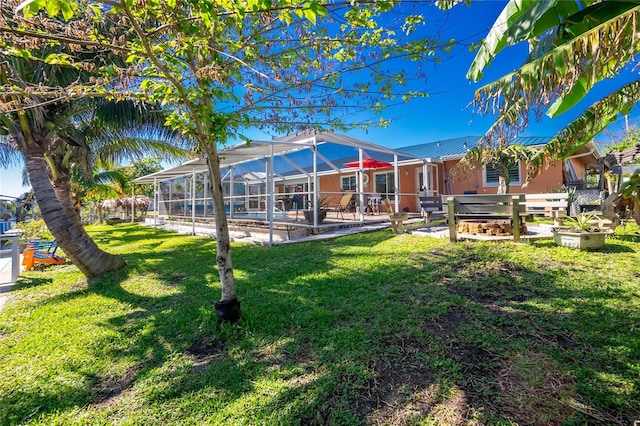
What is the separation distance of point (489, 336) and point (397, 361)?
1019 mm

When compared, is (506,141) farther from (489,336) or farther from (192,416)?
(192,416)

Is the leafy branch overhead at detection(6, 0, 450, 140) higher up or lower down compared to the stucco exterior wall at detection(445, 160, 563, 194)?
higher up

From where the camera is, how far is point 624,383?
6.94 feet

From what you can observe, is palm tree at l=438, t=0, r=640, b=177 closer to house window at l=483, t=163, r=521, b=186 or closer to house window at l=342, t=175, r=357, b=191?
house window at l=483, t=163, r=521, b=186

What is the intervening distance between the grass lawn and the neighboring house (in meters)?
Result: 6.10

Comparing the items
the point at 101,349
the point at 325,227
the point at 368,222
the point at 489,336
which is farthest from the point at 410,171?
the point at 101,349

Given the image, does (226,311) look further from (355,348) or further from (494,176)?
(494,176)

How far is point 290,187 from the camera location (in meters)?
21.3

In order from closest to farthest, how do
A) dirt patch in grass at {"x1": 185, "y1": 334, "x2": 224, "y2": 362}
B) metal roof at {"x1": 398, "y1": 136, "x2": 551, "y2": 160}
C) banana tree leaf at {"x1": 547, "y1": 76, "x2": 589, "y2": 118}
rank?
dirt patch in grass at {"x1": 185, "y1": 334, "x2": 224, "y2": 362} < banana tree leaf at {"x1": 547, "y1": 76, "x2": 589, "y2": 118} < metal roof at {"x1": 398, "y1": 136, "x2": 551, "y2": 160}

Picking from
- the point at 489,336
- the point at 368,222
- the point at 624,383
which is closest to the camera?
the point at 624,383

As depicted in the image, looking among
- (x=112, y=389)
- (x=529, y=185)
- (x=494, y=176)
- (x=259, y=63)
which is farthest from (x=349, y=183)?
(x=112, y=389)

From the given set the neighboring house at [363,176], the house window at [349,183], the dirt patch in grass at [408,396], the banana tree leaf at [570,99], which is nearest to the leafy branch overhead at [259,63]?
the banana tree leaf at [570,99]

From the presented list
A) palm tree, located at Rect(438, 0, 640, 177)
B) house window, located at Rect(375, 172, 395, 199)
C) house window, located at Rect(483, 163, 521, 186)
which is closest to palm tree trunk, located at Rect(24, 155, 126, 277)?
palm tree, located at Rect(438, 0, 640, 177)

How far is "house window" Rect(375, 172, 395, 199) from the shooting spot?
16.8 metres
